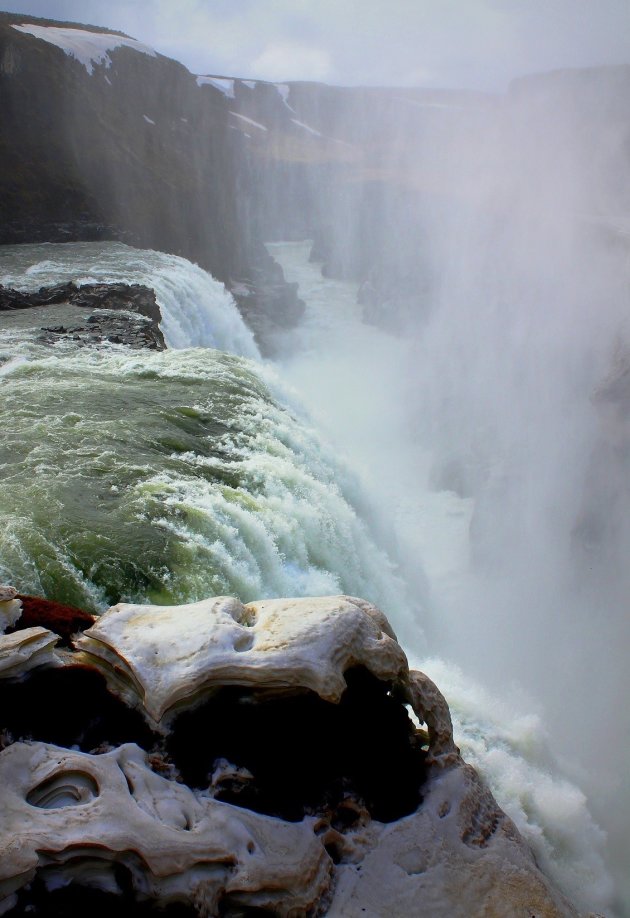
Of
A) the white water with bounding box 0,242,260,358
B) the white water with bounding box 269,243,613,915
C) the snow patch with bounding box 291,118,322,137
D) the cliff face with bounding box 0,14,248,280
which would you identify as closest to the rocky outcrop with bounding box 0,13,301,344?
the cliff face with bounding box 0,14,248,280

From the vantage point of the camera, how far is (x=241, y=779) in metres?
3.53

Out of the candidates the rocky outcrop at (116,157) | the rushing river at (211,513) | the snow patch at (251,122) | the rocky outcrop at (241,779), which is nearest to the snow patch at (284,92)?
the snow patch at (251,122)

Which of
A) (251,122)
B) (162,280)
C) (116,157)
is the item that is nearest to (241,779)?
(162,280)

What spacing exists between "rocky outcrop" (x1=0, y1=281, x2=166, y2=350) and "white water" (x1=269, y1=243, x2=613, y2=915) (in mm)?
4045

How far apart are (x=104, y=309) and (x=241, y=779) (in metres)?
14.2

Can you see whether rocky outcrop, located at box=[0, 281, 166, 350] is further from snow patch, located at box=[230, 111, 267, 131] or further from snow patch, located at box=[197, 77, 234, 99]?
snow patch, located at box=[230, 111, 267, 131]

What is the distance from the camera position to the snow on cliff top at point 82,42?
3112cm

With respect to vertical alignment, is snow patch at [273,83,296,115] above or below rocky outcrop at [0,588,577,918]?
Answer: above

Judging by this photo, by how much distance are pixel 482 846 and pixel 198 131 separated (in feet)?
143

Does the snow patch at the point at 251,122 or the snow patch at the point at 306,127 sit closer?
the snow patch at the point at 251,122

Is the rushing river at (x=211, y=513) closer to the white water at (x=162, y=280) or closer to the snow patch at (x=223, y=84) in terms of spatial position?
the white water at (x=162, y=280)

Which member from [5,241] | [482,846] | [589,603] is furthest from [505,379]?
[482,846]

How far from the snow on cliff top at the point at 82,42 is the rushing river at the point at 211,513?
73.7ft

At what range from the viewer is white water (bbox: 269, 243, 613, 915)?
599 centimetres
